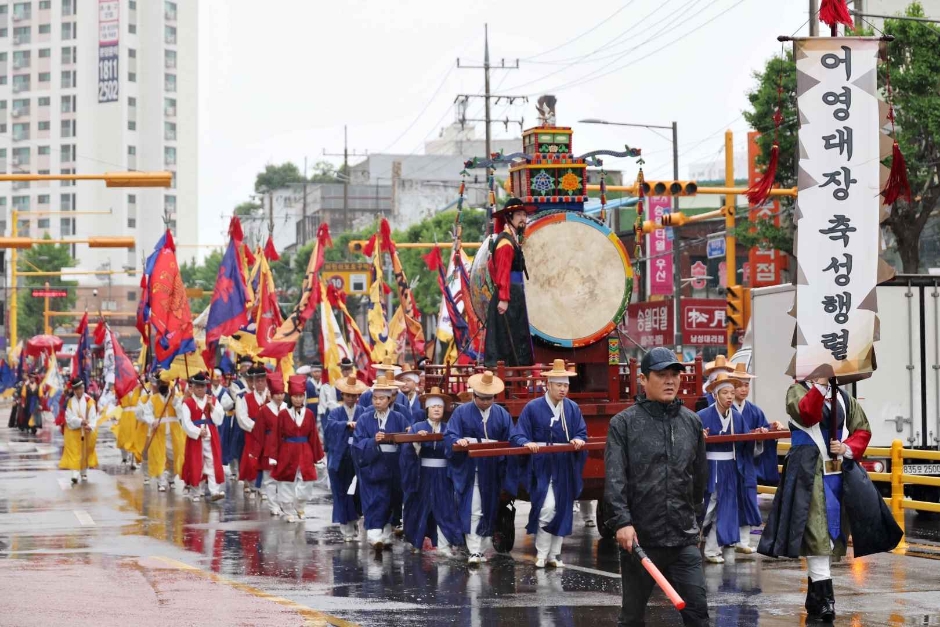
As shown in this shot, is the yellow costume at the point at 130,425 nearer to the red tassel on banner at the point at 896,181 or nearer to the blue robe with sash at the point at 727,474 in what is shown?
the blue robe with sash at the point at 727,474

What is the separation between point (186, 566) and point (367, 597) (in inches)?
101

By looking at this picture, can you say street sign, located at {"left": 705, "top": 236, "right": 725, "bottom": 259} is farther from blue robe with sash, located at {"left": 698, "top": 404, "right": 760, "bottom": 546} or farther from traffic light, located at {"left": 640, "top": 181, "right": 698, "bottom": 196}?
blue robe with sash, located at {"left": 698, "top": 404, "right": 760, "bottom": 546}

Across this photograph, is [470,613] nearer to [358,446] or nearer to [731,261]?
[358,446]

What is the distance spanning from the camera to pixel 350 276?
52719 mm

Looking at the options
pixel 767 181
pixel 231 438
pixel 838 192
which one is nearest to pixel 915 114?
pixel 231 438

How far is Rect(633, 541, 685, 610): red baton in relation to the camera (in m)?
7.07

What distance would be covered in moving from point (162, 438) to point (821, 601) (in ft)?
49.8

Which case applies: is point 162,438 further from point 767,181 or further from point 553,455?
point 767,181

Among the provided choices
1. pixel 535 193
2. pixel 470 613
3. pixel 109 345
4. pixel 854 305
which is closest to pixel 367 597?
pixel 470 613

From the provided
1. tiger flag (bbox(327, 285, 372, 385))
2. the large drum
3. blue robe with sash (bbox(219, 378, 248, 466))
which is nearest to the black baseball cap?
the large drum

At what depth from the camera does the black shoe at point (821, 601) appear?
9836mm

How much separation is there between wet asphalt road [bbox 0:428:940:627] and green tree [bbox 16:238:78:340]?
73360 mm

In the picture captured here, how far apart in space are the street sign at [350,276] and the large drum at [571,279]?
3532 centimetres

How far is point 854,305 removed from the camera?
1002 cm
